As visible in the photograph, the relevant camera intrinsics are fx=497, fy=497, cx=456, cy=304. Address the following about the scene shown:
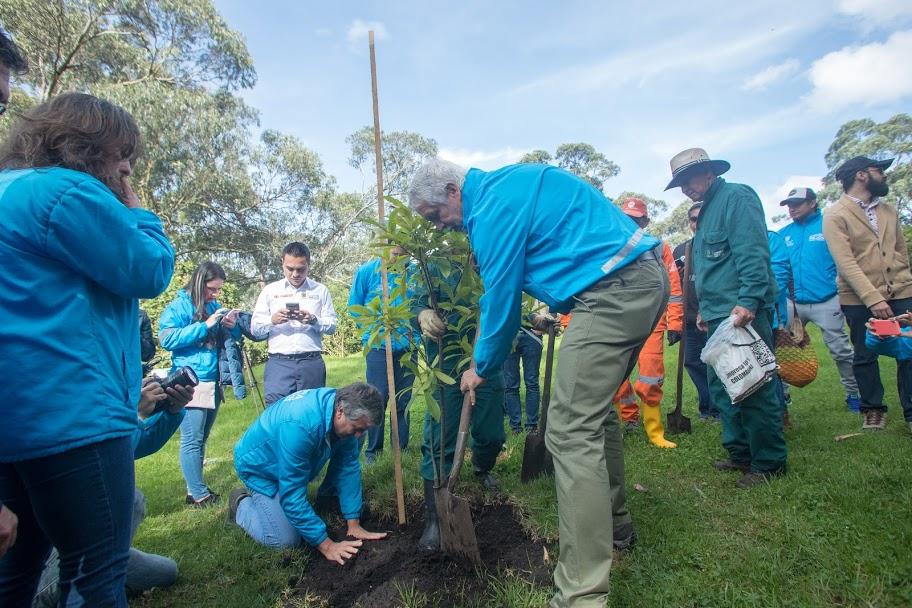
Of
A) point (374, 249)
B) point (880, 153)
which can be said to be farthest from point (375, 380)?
point (880, 153)

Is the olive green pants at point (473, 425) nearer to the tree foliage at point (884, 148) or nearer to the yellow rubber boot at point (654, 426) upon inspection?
the yellow rubber boot at point (654, 426)

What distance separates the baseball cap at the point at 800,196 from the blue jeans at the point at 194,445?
6198 mm

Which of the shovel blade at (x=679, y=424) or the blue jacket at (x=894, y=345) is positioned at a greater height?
the blue jacket at (x=894, y=345)

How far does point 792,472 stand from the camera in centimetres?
346

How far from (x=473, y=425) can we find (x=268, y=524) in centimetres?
151

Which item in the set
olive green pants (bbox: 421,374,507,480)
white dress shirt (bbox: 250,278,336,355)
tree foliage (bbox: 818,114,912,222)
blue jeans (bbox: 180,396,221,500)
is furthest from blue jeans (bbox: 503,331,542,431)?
tree foliage (bbox: 818,114,912,222)

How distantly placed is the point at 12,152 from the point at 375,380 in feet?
11.7

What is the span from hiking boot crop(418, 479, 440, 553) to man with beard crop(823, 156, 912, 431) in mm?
3922

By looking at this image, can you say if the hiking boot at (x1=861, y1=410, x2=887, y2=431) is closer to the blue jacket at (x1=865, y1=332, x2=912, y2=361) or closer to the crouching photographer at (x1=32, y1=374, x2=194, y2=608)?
the blue jacket at (x1=865, y1=332, x2=912, y2=361)

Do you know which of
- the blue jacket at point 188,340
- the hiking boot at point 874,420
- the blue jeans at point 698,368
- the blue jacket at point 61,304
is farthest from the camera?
the blue jeans at point 698,368

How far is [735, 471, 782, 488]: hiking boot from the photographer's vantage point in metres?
3.39

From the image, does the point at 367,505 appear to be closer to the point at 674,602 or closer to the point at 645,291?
the point at 674,602

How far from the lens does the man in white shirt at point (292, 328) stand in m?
4.61

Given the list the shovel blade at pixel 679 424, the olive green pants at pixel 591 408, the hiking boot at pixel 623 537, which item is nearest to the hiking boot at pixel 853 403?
the shovel blade at pixel 679 424
